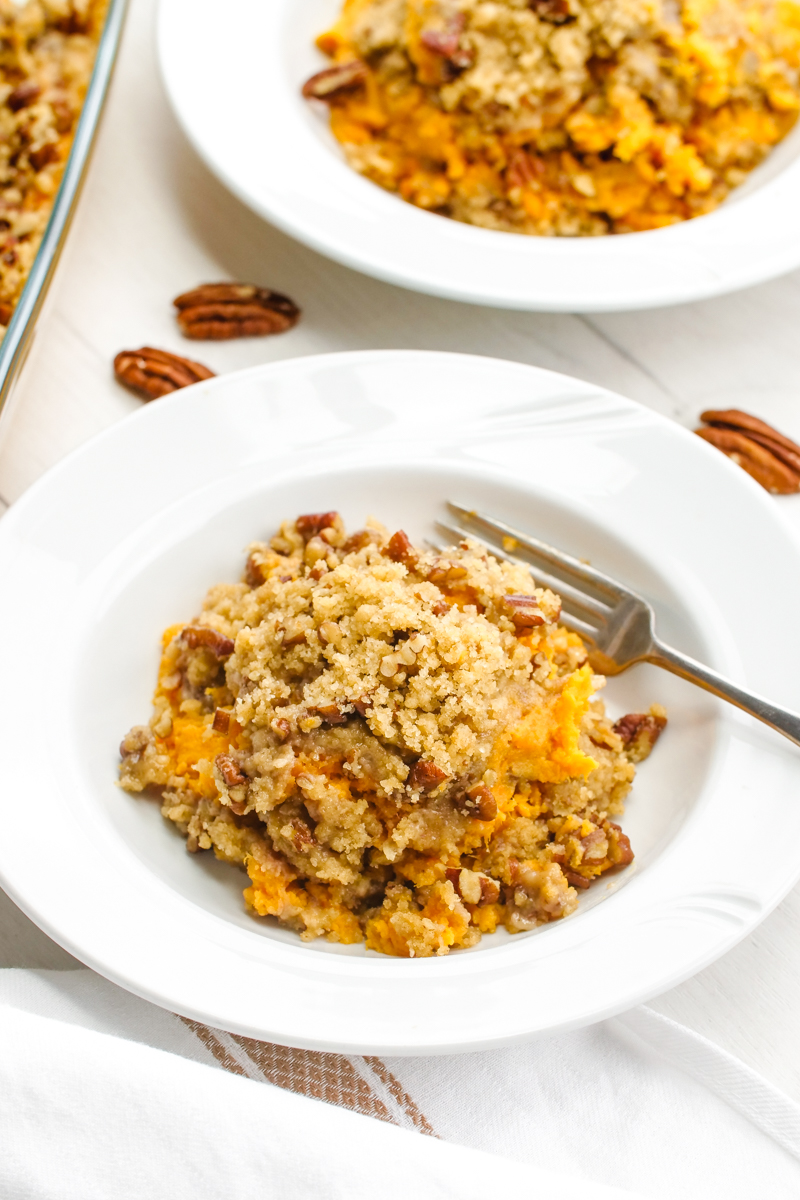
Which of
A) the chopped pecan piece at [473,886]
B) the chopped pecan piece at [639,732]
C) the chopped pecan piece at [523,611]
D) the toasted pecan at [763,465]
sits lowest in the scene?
the chopped pecan piece at [473,886]

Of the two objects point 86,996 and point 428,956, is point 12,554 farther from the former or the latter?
point 428,956

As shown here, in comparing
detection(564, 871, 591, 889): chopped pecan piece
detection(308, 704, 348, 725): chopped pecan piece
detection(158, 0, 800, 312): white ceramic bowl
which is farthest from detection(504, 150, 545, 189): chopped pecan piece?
detection(564, 871, 591, 889): chopped pecan piece

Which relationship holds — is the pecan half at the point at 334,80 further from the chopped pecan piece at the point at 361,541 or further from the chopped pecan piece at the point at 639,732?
the chopped pecan piece at the point at 639,732

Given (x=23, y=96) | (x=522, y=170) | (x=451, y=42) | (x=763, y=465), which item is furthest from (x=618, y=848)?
(x=23, y=96)

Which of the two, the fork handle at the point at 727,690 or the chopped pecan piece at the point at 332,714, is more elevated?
the fork handle at the point at 727,690

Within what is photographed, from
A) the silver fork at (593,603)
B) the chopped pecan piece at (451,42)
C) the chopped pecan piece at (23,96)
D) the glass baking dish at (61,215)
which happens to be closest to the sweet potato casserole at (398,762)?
the silver fork at (593,603)

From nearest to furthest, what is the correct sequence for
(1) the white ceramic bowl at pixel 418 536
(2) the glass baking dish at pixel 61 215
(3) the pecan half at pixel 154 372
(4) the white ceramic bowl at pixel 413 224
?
(1) the white ceramic bowl at pixel 418 536 → (2) the glass baking dish at pixel 61 215 → (4) the white ceramic bowl at pixel 413 224 → (3) the pecan half at pixel 154 372
